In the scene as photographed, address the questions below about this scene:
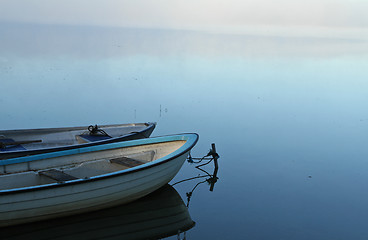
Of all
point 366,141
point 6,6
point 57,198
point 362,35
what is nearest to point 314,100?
point 366,141

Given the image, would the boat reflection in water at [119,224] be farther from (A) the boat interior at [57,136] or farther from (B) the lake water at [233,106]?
(A) the boat interior at [57,136]

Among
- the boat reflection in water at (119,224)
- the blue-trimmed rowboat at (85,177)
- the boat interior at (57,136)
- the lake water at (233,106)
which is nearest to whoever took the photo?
the blue-trimmed rowboat at (85,177)

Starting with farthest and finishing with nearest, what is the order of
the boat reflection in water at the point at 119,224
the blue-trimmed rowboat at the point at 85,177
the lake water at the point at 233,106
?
the lake water at the point at 233,106 < the boat reflection in water at the point at 119,224 < the blue-trimmed rowboat at the point at 85,177

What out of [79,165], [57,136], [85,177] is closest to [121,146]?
[79,165]

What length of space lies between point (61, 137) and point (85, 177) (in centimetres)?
211

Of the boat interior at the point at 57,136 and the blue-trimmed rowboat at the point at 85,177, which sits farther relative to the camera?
the boat interior at the point at 57,136

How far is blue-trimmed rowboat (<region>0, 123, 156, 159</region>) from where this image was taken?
7.73m

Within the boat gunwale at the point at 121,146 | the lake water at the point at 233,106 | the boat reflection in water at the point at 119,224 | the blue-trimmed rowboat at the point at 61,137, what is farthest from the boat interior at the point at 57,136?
the boat reflection in water at the point at 119,224

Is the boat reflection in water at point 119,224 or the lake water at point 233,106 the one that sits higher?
the lake water at point 233,106

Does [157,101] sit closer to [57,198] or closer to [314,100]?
[314,100]

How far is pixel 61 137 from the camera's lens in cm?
882

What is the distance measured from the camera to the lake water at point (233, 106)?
23.2 ft

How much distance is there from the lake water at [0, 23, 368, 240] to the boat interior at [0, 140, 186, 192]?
65 centimetres

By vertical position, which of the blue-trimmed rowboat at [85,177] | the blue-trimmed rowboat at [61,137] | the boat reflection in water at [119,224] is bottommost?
the boat reflection in water at [119,224]
